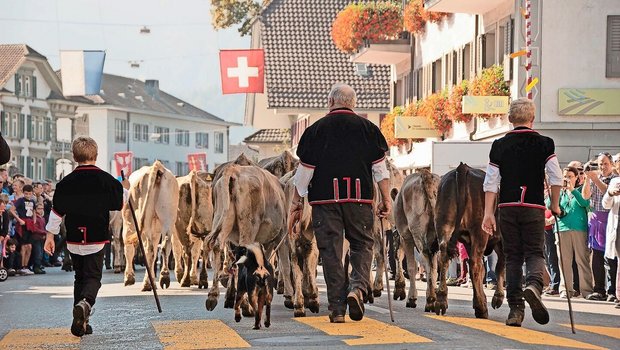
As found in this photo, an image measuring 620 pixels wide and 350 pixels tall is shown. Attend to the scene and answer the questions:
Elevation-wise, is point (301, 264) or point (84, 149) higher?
point (84, 149)

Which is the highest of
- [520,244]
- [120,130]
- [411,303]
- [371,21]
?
[371,21]

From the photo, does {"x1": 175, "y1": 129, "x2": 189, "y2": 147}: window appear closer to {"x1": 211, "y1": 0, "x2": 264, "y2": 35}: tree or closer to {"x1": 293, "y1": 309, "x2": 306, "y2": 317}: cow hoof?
{"x1": 211, "y1": 0, "x2": 264, "y2": 35}: tree

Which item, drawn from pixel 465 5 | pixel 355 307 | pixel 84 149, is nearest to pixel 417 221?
pixel 355 307

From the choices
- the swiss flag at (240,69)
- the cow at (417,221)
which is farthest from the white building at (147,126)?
the cow at (417,221)

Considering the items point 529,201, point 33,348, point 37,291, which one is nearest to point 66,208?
point 33,348

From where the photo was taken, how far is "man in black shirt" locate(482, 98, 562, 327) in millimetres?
13602

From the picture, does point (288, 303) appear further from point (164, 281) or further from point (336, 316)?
point (164, 281)

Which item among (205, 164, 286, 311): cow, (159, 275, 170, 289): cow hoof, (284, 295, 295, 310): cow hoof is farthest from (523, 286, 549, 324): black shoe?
(159, 275, 170, 289): cow hoof

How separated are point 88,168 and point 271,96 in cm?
4280

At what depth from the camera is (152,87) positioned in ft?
493

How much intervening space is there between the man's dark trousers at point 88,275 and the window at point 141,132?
124 metres

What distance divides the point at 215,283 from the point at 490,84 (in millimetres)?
16364

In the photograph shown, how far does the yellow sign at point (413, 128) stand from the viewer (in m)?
38.0

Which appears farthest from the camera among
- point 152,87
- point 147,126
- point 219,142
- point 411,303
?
point 219,142
